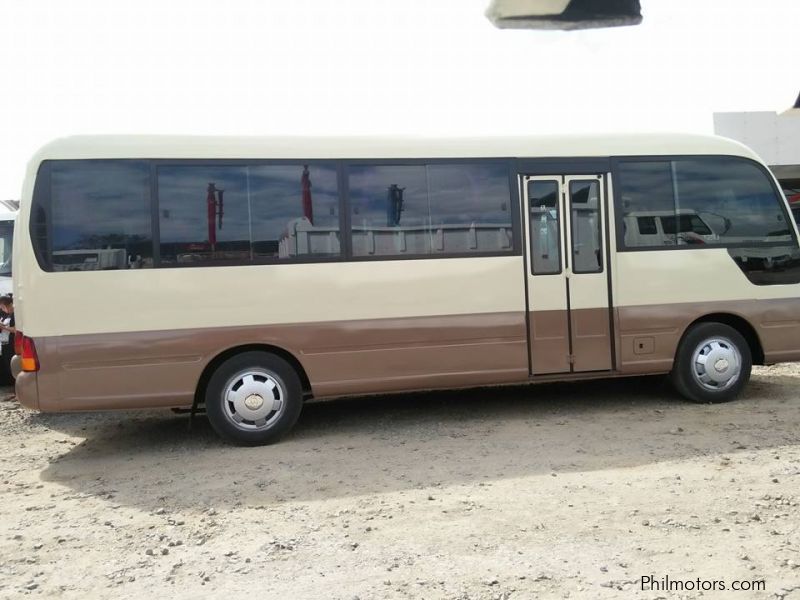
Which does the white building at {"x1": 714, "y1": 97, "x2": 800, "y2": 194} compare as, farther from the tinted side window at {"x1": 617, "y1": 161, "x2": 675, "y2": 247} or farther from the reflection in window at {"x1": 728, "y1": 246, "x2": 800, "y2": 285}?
→ the tinted side window at {"x1": 617, "y1": 161, "x2": 675, "y2": 247}

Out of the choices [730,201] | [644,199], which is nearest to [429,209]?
[644,199]

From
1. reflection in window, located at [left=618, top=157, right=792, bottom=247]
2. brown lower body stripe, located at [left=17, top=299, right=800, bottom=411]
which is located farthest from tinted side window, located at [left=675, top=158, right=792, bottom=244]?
brown lower body stripe, located at [left=17, top=299, right=800, bottom=411]

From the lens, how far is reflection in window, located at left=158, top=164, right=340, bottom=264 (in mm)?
6500

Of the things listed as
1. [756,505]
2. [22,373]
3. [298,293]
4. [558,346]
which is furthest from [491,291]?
[22,373]

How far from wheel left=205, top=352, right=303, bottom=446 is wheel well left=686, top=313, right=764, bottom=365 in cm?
430

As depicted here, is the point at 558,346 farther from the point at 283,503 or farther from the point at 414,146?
the point at 283,503

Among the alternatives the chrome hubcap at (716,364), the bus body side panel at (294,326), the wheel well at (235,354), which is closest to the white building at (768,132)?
the chrome hubcap at (716,364)

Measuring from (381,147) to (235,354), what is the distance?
95.4 inches

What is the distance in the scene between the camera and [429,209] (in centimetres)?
701

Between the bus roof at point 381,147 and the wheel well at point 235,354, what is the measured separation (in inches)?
70.2

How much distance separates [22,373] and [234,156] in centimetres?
267

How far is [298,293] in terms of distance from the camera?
21.9 ft

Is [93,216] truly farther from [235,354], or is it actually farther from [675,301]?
[675,301]

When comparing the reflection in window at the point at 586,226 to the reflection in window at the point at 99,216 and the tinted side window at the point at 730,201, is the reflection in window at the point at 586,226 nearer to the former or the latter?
the tinted side window at the point at 730,201
